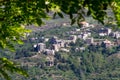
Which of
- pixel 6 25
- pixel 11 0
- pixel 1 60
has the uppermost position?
pixel 11 0

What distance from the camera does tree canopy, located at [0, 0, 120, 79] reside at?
6578 millimetres

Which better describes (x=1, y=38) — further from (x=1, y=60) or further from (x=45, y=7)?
(x=45, y=7)

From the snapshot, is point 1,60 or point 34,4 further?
point 1,60

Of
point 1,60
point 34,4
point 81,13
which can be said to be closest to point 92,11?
point 81,13

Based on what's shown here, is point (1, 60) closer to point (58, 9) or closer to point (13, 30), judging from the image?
point (13, 30)

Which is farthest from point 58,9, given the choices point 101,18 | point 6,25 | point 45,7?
point 6,25

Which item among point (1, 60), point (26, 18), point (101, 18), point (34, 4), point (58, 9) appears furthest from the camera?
point (26, 18)

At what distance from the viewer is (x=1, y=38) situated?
8672 millimetres

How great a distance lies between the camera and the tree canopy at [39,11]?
6.58m

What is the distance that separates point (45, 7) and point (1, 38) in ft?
5.43

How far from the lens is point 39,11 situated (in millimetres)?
8148

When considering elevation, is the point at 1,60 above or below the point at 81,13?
below

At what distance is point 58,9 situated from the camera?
7.18 metres

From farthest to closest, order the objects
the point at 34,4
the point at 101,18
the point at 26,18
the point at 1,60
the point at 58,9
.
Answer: the point at 26,18, the point at 1,60, the point at 34,4, the point at 58,9, the point at 101,18
